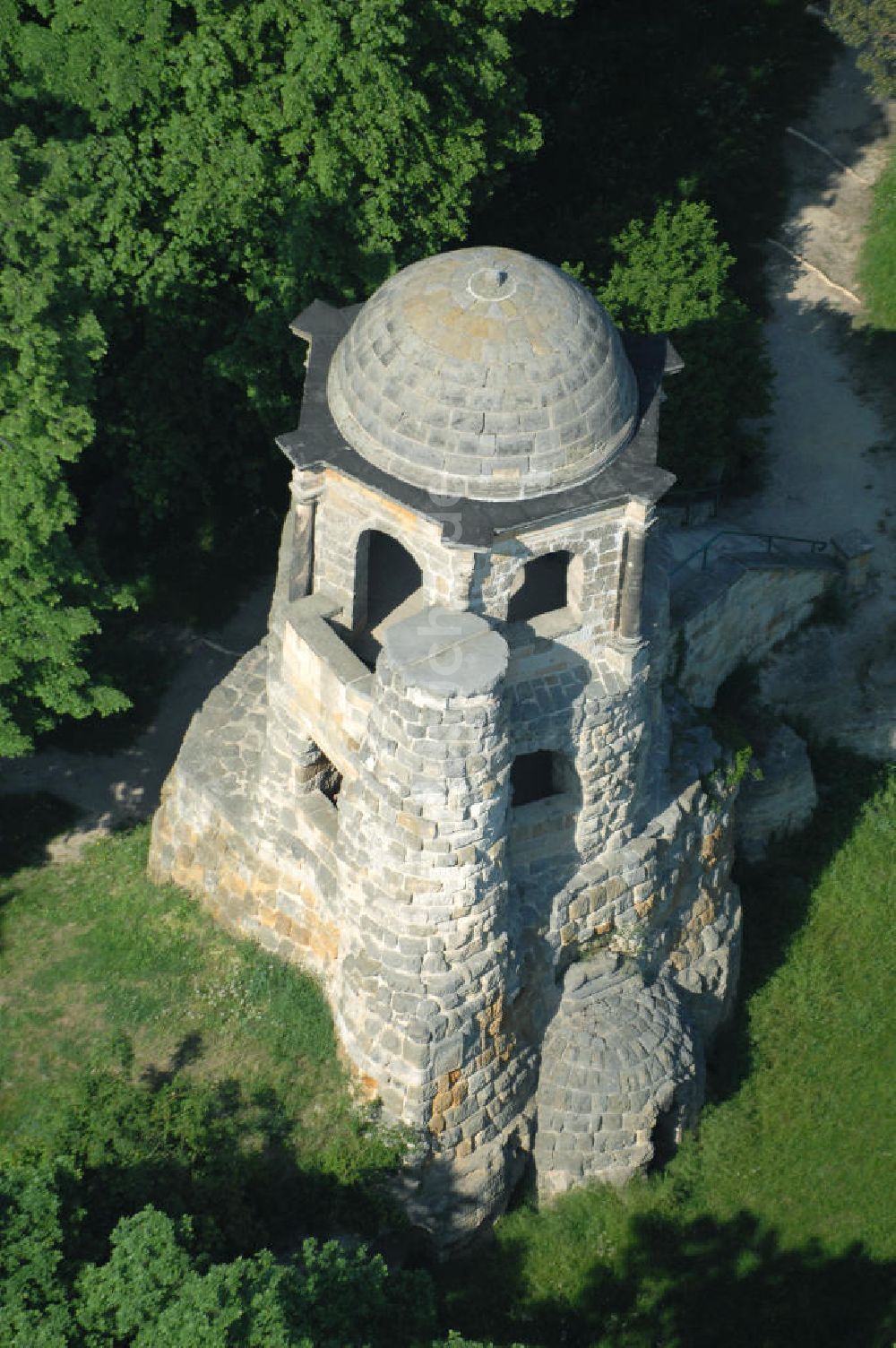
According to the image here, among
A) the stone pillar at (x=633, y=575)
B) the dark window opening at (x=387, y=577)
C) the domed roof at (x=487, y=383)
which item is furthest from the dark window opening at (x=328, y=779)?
the domed roof at (x=487, y=383)

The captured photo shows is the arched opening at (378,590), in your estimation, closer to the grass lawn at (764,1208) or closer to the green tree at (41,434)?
the green tree at (41,434)

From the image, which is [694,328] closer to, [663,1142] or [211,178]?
[211,178]

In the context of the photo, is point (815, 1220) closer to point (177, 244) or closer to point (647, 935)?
point (647, 935)

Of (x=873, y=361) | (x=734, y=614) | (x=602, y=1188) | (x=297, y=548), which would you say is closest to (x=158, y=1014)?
(x=602, y=1188)

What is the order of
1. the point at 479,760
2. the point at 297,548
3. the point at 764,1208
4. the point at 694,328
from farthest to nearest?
the point at 694,328
the point at 764,1208
the point at 297,548
the point at 479,760

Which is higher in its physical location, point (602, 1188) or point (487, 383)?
point (487, 383)

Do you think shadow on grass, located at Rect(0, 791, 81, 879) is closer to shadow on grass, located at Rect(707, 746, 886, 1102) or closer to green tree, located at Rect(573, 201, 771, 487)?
shadow on grass, located at Rect(707, 746, 886, 1102)
